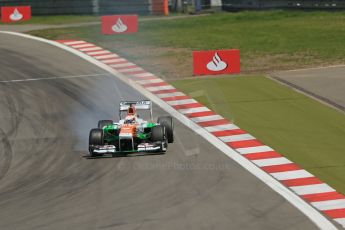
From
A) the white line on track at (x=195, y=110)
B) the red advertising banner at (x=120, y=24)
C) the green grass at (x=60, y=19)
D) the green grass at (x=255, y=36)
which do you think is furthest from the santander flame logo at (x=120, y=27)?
the white line on track at (x=195, y=110)

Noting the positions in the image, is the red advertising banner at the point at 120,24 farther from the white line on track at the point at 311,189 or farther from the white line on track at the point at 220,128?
the white line on track at the point at 311,189

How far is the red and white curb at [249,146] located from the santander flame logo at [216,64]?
224 centimetres

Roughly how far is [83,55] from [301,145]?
17.7 m

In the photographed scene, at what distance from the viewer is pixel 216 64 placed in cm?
3284

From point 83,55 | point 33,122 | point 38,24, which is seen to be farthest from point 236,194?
point 38,24

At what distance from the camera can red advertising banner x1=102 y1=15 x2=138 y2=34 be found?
43688mm

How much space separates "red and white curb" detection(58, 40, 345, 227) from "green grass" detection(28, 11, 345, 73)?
433 centimetres

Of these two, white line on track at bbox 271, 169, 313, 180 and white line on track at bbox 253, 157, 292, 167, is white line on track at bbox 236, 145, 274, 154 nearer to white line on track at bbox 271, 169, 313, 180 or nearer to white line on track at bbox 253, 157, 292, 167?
white line on track at bbox 253, 157, 292, 167

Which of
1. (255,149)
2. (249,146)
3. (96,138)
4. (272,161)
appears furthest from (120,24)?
(272,161)

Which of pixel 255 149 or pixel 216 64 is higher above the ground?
pixel 216 64

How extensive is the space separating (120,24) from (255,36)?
7391 millimetres

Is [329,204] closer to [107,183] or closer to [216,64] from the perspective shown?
[107,183]

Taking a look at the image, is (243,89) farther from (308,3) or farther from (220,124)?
(308,3)

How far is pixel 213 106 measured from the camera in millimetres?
26891
